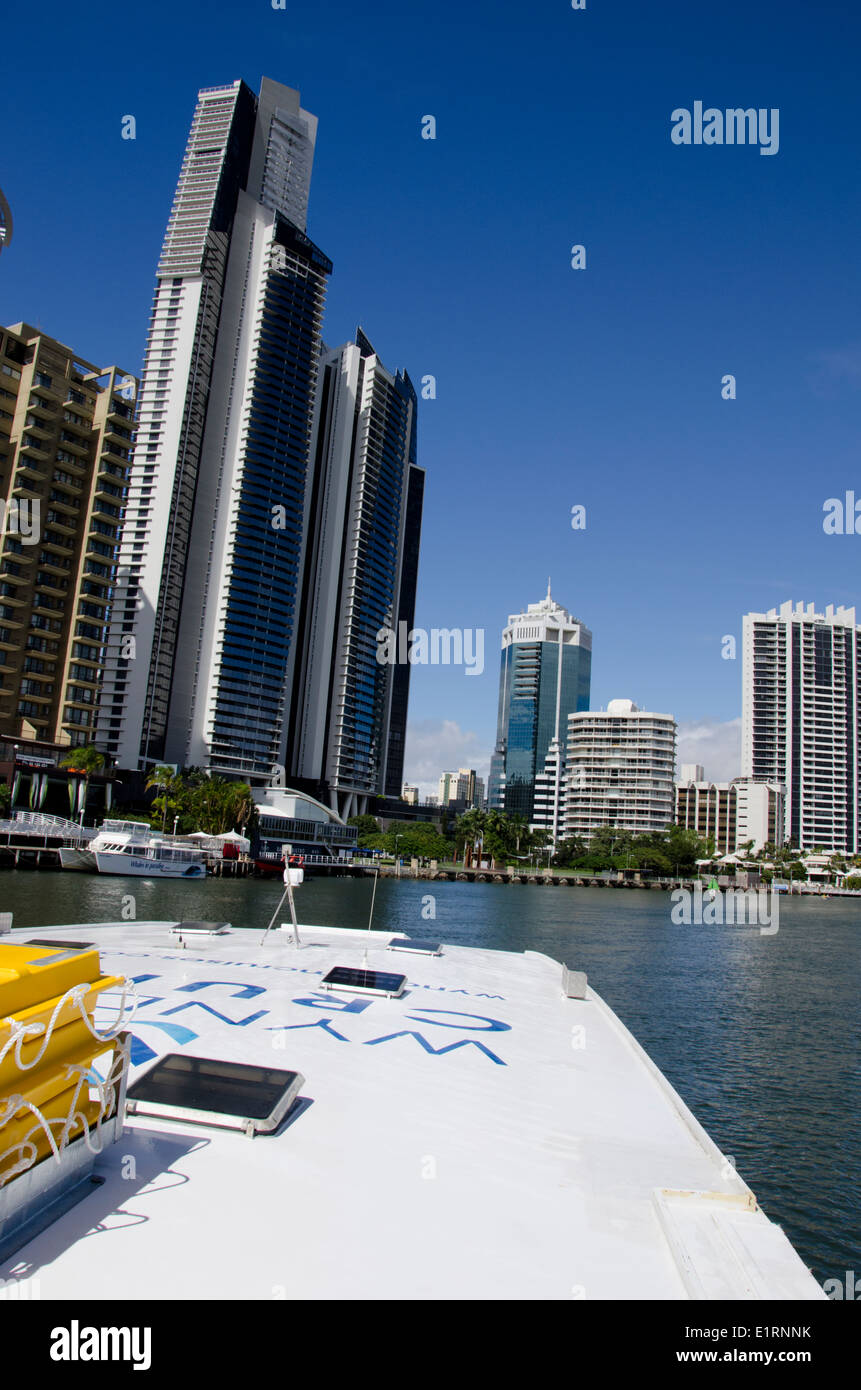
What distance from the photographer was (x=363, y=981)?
15.1 metres

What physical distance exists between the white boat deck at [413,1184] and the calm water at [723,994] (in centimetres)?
591

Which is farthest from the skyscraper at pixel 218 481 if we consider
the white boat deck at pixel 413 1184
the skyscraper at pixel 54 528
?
the white boat deck at pixel 413 1184

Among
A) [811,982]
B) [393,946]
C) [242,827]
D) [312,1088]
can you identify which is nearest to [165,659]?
[242,827]

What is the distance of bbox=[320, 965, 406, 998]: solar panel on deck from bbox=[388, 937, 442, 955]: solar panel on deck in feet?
14.7

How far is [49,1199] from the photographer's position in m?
5.94

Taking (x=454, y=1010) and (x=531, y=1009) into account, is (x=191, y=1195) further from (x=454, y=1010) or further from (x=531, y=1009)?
(x=531, y=1009)

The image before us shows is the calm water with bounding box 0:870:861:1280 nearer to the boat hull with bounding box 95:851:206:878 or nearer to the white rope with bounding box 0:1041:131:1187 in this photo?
the boat hull with bounding box 95:851:206:878

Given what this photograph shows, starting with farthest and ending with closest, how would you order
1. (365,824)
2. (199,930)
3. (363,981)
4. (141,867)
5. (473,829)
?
(365,824)
(473,829)
(141,867)
(199,930)
(363,981)

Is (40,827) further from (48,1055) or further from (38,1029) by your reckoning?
(38,1029)

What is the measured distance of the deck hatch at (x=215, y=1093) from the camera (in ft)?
25.5

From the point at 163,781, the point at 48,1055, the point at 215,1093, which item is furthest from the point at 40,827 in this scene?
the point at 48,1055

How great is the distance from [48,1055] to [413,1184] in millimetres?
3605

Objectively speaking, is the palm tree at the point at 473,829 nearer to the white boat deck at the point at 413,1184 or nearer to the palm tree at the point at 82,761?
the palm tree at the point at 82,761
